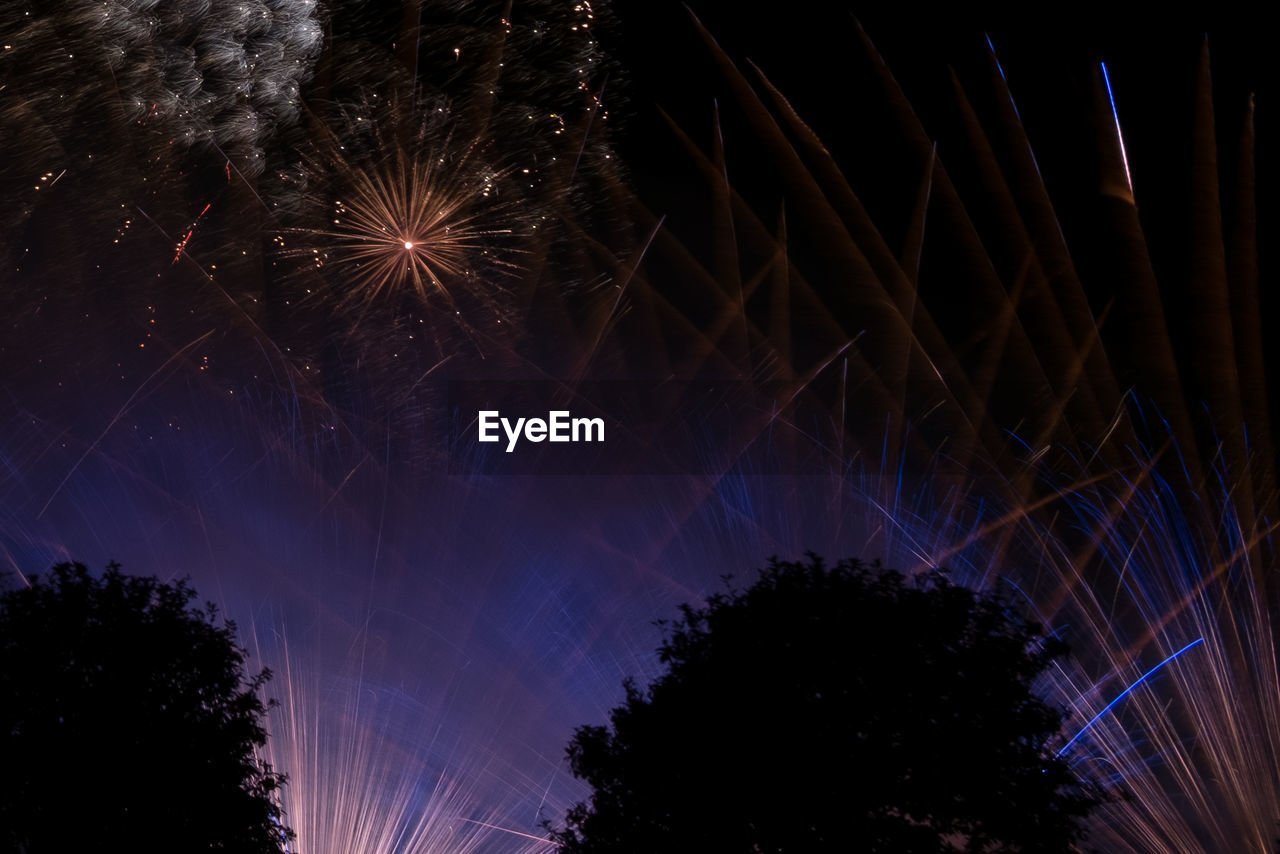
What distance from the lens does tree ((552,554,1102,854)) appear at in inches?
640

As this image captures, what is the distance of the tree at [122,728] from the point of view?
16672mm

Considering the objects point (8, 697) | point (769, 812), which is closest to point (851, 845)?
point (769, 812)

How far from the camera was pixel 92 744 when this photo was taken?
1722cm

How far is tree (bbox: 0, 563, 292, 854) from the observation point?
16.7m

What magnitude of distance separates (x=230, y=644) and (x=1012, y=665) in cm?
1328

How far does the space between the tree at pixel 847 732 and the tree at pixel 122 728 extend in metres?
6.31

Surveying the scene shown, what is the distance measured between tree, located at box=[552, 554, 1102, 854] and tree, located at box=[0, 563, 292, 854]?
6312mm

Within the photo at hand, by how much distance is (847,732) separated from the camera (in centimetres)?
1692

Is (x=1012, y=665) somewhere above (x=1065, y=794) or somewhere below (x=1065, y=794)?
above

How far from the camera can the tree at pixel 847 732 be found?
1625 cm

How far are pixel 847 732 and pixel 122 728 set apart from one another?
11866 mm

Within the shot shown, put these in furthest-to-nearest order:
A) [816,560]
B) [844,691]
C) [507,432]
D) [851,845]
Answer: [507,432] → [816,560] → [844,691] → [851,845]

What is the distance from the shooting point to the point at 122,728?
1750cm

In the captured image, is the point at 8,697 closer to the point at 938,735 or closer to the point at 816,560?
the point at 816,560
